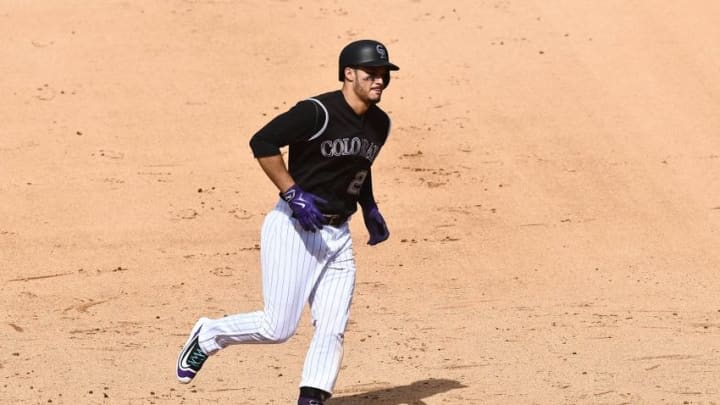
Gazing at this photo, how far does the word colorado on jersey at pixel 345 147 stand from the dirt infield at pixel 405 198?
1913 millimetres

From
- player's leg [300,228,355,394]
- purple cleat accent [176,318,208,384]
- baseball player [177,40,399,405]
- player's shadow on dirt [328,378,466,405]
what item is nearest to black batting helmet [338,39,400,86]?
baseball player [177,40,399,405]

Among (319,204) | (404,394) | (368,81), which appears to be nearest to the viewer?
(368,81)

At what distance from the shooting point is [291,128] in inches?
285

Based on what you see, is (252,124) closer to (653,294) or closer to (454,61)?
(454,61)

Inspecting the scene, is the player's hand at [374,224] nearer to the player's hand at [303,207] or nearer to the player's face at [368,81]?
the player's hand at [303,207]

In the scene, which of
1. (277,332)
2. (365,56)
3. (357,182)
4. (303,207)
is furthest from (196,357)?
(365,56)

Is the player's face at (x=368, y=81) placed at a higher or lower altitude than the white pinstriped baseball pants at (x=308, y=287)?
higher

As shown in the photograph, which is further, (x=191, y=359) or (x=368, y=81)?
(x=191, y=359)

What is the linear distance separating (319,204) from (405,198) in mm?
6246

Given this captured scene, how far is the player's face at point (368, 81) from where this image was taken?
7.35 m

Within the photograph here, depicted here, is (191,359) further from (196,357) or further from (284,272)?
(284,272)

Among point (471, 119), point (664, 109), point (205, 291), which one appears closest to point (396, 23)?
point (471, 119)

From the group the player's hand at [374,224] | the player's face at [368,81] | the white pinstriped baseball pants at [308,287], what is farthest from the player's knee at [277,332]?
the player's face at [368,81]

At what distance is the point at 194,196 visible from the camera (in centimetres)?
1347
